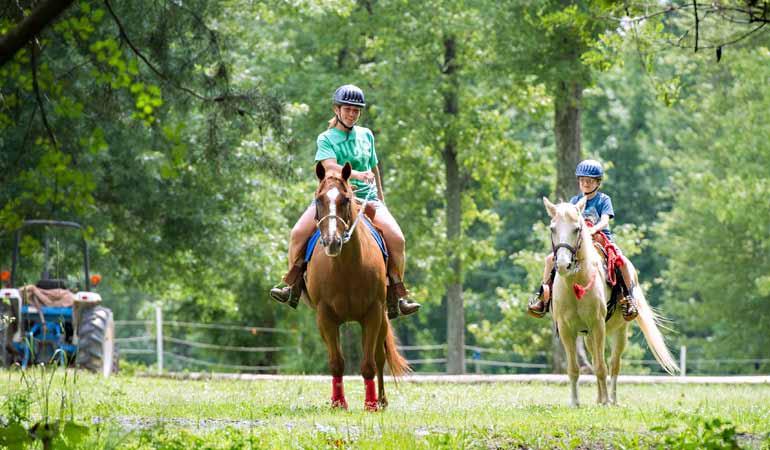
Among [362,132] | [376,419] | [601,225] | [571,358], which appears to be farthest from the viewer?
[601,225]

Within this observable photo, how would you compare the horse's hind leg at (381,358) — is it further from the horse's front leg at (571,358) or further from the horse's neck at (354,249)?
the horse's front leg at (571,358)

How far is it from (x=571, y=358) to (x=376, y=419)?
3.69 metres

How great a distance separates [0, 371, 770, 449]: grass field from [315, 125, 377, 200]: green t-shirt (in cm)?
222

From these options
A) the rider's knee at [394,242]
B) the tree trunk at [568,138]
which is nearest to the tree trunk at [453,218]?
the tree trunk at [568,138]

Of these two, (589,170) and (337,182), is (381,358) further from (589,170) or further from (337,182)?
(589,170)

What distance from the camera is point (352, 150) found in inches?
521

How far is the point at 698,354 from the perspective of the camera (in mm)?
54906

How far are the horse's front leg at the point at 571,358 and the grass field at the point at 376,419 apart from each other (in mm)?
288

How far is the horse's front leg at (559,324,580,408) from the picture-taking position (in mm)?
14539

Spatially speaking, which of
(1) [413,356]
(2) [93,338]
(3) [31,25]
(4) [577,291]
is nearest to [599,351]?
(4) [577,291]

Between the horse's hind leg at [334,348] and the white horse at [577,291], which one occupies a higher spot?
the white horse at [577,291]

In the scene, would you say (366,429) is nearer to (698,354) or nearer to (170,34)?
(170,34)

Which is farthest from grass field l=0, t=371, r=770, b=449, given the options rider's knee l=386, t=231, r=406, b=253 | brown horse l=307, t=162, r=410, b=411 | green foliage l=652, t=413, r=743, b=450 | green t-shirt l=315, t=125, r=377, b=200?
green t-shirt l=315, t=125, r=377, b=200

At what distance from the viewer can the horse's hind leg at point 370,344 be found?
506 inches
